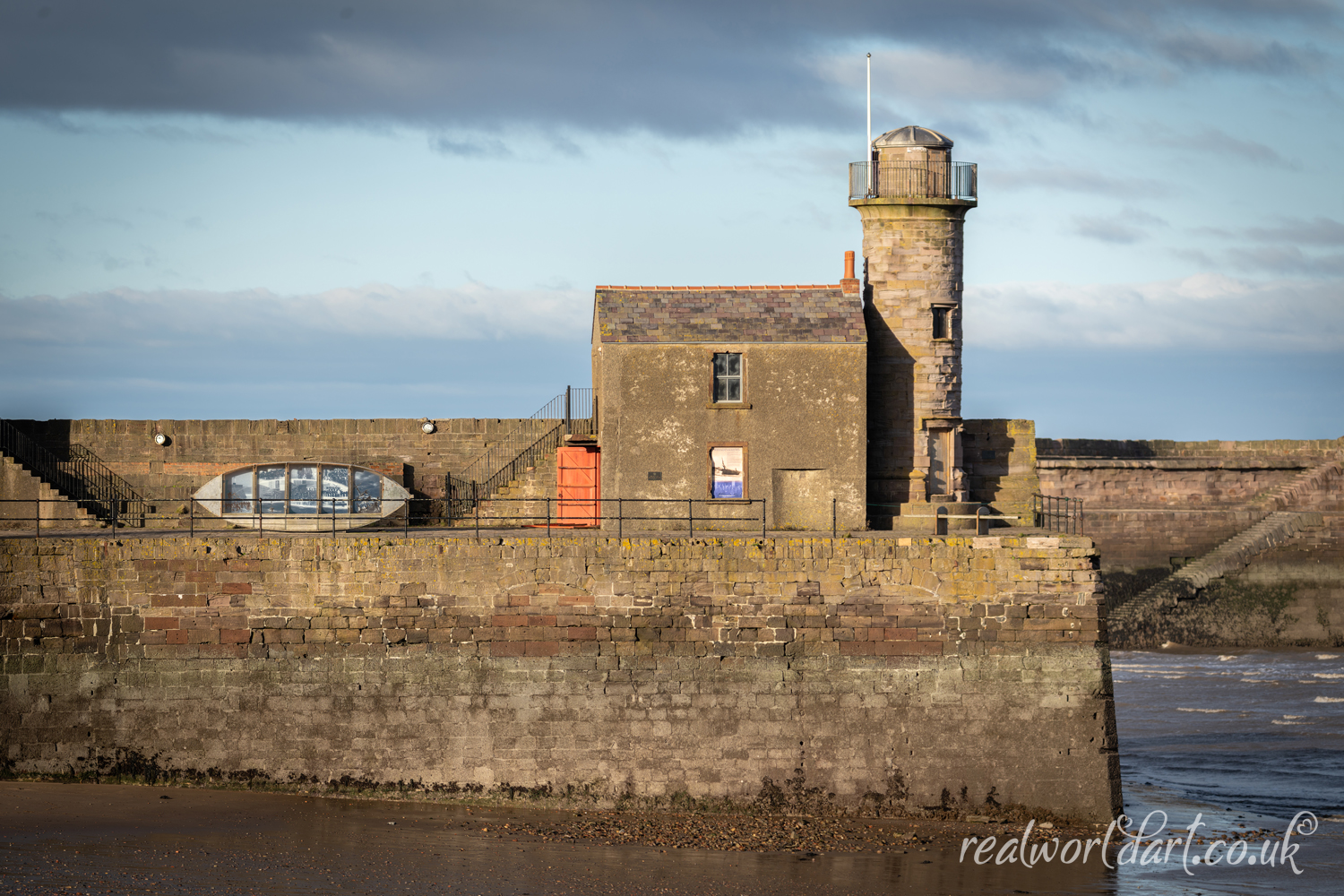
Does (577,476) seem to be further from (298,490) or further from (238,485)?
(238,485)

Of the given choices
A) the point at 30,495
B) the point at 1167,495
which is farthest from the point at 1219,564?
the point at 30,495

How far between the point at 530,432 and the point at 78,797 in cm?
1153

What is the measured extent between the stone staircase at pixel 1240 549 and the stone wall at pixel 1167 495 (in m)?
0.38

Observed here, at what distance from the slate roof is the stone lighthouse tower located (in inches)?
35.3

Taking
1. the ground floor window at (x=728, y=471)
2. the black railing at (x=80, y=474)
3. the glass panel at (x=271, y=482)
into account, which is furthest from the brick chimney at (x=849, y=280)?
the black railing at (x=80, y=474)

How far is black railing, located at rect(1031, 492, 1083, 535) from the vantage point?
2328 cm

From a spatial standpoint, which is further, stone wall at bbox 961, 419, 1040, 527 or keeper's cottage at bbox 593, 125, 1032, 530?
stone wall at bbox 961, 419, 1040, 527

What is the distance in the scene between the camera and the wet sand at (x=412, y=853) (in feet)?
47.3

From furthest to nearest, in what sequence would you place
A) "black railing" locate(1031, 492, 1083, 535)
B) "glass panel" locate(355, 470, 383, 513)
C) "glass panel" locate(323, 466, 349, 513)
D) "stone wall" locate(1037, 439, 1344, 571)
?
1. "stone wall" locate(1037, 439, 1344, 571)
2. "glass panel" locate(323, 466, 349, 513)
3. "glass panel" locate(355, 470, 383, 513)
4. "black railing" locate(1031, 492, 1083, 535)

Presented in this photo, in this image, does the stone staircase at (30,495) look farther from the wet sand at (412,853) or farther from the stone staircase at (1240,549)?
the stone staircase at (1240,549)

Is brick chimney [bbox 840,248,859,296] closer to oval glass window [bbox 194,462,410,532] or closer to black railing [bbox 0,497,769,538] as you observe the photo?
black railing [bbox 0,497,769,538]

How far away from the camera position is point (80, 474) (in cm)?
2573

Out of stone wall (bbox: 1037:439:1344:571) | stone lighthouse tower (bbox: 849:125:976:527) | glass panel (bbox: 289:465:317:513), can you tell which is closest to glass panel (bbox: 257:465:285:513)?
glass panel (bbox: 289:465:317:513)

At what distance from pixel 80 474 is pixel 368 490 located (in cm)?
599
